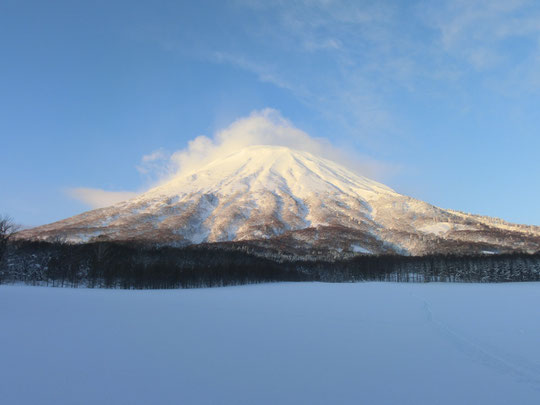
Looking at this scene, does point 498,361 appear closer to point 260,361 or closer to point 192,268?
point 260,361

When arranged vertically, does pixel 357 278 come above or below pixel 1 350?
below

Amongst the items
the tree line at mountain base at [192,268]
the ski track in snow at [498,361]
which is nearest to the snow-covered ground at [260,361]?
the ski track in snow at [498,361]

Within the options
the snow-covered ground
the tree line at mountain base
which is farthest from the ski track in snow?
the tree line at mountain base

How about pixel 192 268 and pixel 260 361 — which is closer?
pixel 260 361

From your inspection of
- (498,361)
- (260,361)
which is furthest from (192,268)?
(498,361)

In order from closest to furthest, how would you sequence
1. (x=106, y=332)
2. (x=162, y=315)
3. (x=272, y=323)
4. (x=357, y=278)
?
(x=106, y=332) → (x=272, y=323) → (x=162, y=315) → (x=357, y=278)

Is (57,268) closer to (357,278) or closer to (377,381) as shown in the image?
(377,381)

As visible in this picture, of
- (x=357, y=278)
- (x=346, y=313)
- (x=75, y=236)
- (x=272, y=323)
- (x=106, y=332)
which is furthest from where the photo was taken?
(x=75, y=236)

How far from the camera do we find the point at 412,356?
13.9 meters

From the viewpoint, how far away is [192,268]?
95500 mm

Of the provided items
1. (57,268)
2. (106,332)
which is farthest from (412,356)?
(57,268)

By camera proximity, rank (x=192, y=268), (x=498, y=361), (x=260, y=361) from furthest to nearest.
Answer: (x=192, y=268) → (x=498, y=361) → (x=260, y=361)

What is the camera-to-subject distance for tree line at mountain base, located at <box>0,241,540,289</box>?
75000 mm

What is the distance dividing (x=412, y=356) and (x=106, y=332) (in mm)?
15790
